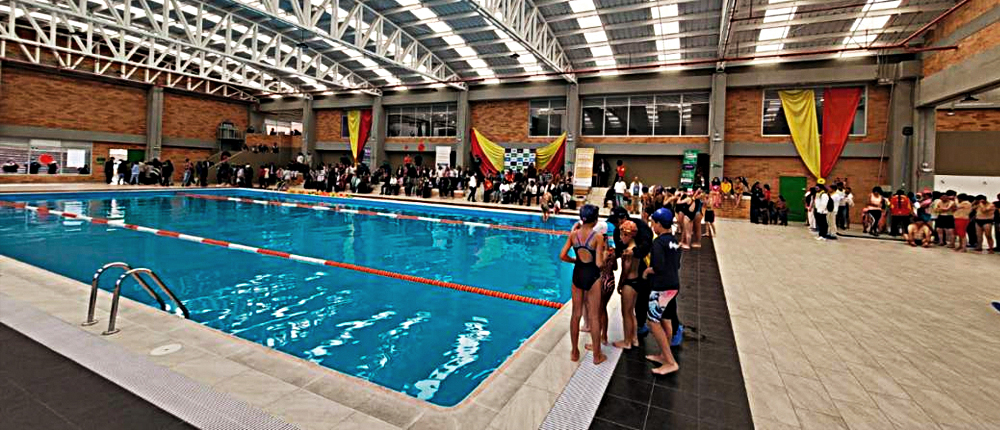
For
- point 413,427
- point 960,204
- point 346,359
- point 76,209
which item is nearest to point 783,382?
point 413,427

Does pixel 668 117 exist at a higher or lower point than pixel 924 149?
higher

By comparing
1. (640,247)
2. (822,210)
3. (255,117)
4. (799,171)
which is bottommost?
(640,247)

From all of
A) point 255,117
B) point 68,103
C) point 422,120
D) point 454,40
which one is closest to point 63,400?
point 454,40

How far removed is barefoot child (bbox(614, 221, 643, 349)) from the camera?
9.76 ft

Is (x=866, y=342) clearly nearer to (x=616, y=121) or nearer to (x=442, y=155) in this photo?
(x=616, y=121)

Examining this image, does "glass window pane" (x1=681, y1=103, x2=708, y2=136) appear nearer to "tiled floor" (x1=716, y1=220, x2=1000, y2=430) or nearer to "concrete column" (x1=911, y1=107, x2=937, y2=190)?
"concrete column" (x1=911, y1=107, x2=937, y2=190)

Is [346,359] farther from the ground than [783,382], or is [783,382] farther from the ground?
[783,382]

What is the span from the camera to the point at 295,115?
3052 centimetres

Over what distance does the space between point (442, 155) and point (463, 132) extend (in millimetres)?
1851

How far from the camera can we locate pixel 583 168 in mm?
17859

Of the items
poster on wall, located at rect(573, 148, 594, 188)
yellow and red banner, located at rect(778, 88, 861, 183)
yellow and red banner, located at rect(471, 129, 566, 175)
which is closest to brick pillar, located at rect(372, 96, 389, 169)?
yellow and red banner, located at rect(471, 129, 566, 175)

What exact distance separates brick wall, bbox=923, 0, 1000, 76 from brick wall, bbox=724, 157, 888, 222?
324cm

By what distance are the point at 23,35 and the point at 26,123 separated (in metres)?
3.75

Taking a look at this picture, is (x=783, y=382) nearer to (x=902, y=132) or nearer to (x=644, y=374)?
(x=644, y=374)
